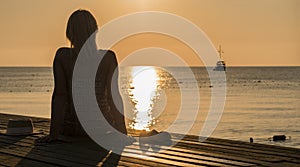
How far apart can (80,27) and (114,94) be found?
90 centimetres

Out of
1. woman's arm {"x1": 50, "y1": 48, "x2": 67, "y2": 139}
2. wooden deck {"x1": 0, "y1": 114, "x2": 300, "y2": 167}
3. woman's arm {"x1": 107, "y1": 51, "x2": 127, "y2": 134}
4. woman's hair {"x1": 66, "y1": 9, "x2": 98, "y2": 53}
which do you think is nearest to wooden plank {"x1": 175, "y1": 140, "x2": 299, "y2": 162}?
wooden deck {"x1": 0, "y1": 114, "x2": 300, "y2": 167}

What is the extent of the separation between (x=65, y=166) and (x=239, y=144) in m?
2.29

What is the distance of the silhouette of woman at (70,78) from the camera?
6.67 m

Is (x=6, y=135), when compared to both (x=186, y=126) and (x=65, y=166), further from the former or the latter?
(x=186, y=126)

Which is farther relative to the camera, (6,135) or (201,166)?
(6,135)

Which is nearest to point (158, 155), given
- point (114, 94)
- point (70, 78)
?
point (114, 94)

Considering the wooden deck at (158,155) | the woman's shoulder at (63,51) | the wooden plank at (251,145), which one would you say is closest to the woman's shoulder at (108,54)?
the woman's shoulder at (63,51)

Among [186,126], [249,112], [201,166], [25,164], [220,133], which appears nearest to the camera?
[201,166]

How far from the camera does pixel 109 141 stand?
667 centimetres

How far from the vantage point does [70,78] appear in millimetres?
6973

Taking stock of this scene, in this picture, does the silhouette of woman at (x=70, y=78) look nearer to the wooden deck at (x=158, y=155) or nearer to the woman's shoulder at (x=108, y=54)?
the woman's shoulder at (x=108, y=54)

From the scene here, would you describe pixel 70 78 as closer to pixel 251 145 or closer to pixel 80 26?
pixel 80 26

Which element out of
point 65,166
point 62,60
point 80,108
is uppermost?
point 62,60

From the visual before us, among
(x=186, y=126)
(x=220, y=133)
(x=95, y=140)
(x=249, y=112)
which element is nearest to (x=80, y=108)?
(x=95, y=140)
